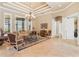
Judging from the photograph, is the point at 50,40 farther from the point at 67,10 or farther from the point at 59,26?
the point at 67,10

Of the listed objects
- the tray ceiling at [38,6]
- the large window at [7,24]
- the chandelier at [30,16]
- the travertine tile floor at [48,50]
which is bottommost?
the travertine tile floor at [48,50]

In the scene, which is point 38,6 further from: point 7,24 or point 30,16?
point 7,24

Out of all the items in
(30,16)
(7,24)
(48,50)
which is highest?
(30,16)

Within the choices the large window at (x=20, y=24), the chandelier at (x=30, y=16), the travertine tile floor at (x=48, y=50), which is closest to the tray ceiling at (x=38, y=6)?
the chandelier at (x=30, y=16)

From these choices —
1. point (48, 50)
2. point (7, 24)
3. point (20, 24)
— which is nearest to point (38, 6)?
point (20, 24)

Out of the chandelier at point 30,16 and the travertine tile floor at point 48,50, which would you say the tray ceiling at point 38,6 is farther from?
the travertine tile floor at point 48,50

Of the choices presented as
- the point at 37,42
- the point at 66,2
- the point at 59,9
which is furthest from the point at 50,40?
the point at 66,2

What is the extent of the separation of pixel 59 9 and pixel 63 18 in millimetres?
291

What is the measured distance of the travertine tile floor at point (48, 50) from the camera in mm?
3740

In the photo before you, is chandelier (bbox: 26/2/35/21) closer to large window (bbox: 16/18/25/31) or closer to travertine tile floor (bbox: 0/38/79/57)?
large window (bbox: 16/18/25/31)

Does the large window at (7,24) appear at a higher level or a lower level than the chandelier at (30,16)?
lower

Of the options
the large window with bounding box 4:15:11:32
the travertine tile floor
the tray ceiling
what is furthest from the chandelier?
the travertine tile floor

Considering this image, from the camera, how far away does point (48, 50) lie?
3.82 m

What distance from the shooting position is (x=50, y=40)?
12.7ft
